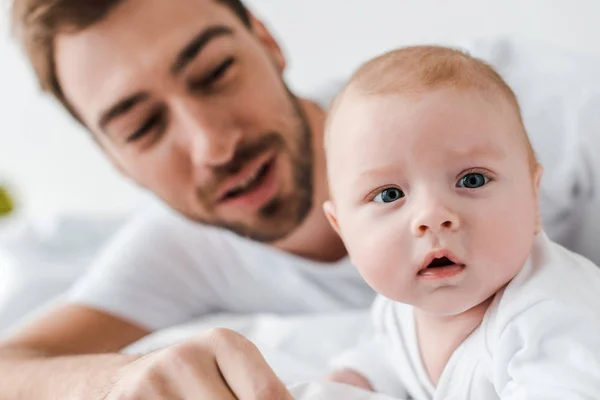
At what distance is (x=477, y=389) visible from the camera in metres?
0.66

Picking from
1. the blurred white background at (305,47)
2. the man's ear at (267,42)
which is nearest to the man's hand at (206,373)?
the man's ear at (267,42)

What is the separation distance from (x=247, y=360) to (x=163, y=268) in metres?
0.74

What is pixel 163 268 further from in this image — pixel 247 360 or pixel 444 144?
pixel 444 144

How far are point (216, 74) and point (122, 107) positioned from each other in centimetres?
16

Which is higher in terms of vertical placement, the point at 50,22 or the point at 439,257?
the point at 50,22

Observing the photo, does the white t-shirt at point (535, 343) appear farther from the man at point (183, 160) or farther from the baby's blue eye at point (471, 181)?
the man at point (183, 160)

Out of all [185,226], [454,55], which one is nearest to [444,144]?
[454,55]

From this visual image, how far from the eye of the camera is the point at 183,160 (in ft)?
3.77

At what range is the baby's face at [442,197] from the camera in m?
0.60

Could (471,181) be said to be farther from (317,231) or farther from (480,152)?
(317,231)

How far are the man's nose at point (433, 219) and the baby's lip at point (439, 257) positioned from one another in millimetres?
17

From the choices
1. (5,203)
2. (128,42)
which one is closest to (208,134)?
(128,42)

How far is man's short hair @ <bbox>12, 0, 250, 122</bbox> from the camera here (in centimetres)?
108

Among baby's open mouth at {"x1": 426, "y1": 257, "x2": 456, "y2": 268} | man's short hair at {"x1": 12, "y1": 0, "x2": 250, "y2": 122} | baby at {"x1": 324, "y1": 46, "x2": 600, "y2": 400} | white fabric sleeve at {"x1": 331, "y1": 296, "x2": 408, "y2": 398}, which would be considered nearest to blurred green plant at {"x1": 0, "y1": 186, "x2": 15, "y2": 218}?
man's short hair at {"x1": 12, "y1": 0, "x2": 250, "y2": 122}
